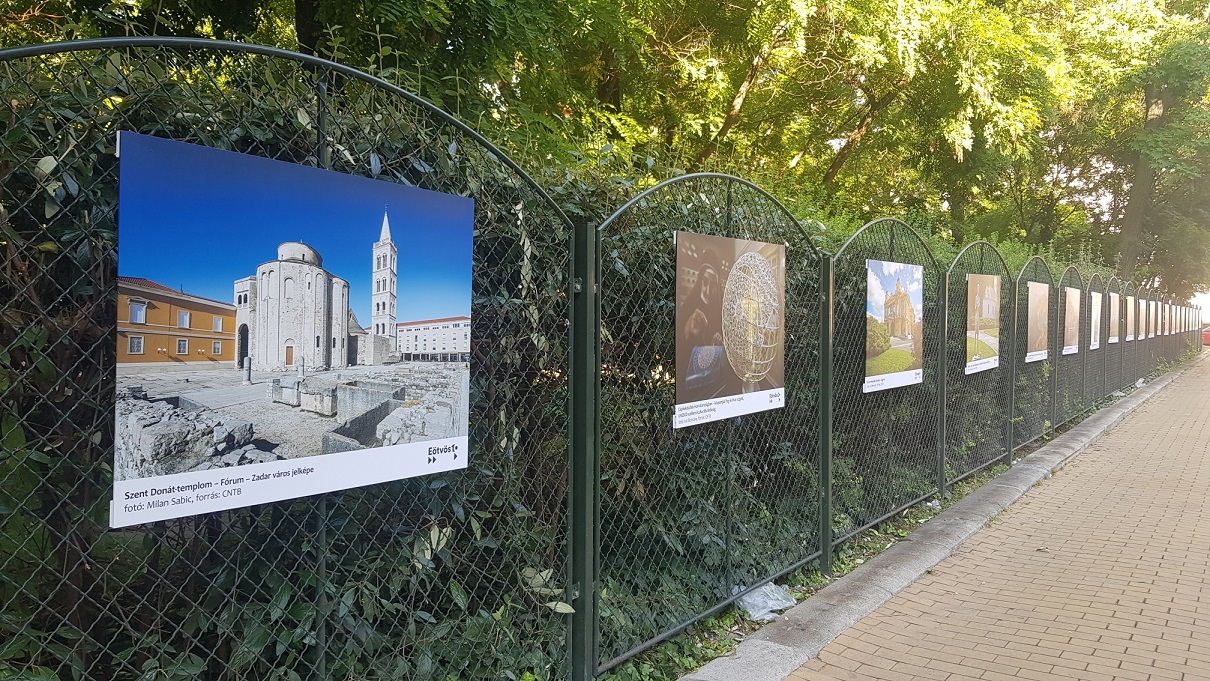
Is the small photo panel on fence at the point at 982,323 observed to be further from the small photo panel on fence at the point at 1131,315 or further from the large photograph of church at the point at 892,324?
the small photo panel on fence at the point at 1131,315

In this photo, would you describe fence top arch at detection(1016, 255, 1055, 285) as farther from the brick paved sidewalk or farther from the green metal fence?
the green metal fence

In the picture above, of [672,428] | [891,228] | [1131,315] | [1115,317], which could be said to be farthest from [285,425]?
[1131,315]

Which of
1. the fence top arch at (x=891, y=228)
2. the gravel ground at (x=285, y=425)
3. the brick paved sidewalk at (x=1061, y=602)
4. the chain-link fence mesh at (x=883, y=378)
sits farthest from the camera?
the chain-link fence mesh at (x=883, y=378)

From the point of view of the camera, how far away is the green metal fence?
79.1 inches

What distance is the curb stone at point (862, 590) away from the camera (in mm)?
3902

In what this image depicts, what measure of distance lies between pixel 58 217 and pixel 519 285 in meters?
1.59

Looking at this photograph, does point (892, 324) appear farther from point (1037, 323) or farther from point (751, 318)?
point (1037, 323)

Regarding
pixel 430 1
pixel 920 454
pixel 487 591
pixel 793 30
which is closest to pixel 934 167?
pixel 793 30

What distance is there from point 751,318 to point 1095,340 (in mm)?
12268

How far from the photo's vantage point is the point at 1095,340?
13961 mm

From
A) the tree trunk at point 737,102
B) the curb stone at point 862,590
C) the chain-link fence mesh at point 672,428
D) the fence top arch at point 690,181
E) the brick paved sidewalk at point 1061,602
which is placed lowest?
the brick paved sidewalk at point 1061,602

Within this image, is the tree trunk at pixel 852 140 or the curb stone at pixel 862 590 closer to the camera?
the curb stone at pixel 862 590

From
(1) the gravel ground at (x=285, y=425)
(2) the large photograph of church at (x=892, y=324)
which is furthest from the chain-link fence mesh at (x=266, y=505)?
(2) the large photograph of church at (x=892, y=324)

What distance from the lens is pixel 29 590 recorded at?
2.10 meters
